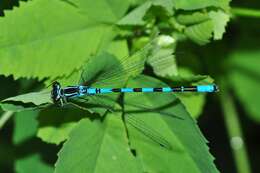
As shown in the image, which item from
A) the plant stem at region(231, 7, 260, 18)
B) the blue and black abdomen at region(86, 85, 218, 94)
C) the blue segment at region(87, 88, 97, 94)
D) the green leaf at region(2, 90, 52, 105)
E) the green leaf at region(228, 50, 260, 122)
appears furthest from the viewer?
the green leaf at region(228, 50, 260, 122)

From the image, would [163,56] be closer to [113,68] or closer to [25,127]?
[113,68]

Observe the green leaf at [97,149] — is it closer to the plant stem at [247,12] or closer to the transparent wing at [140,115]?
the transparent wing at [140,115]

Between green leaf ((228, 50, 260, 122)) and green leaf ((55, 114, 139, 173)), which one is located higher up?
green leaf ((228, 50, 260, 122))

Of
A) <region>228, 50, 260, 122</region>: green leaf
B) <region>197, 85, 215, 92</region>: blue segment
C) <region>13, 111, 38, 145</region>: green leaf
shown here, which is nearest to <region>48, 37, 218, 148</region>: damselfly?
<region>197, 85, 215, 92</region>: blue segment

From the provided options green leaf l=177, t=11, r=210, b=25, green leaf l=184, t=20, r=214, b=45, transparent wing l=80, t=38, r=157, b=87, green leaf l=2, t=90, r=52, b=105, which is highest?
green leaf l=177, t=11, r=210, b=25

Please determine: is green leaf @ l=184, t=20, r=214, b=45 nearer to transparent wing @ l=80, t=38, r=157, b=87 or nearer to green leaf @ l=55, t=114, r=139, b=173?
transparent wing @ l=80, t=38, r=157, b=87

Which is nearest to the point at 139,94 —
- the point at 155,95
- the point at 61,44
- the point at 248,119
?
the point at 155,95

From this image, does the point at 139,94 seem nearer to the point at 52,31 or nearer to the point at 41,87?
the point at 52,31
